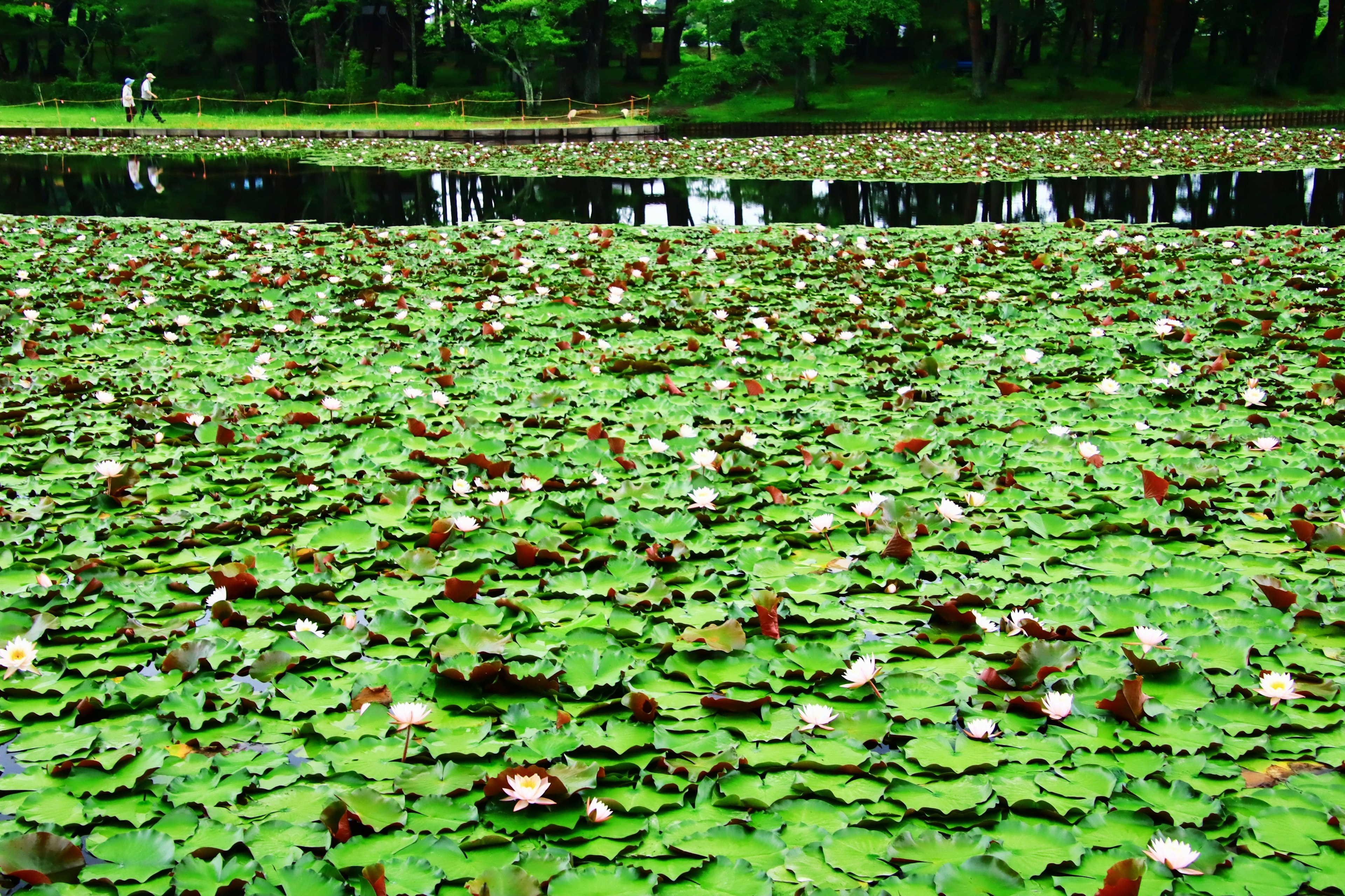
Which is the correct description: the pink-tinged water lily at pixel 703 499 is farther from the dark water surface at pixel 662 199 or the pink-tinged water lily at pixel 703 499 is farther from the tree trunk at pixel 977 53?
the tree trunk at pixel 977 53

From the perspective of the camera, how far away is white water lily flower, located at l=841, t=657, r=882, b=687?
7.30 ft

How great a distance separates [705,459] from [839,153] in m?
15.5

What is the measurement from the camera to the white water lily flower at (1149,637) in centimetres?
233

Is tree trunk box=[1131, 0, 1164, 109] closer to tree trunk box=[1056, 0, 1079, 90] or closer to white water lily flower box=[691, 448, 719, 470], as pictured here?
tree trunk box=[1056, 0, 1079, 90]

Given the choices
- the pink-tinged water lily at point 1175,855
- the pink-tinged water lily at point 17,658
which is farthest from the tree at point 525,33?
the pink-tinged water lily at point 1175,855

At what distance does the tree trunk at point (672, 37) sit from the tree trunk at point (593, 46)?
2.11 metres

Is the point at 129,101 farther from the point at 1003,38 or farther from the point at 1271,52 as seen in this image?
the point at 1271,52

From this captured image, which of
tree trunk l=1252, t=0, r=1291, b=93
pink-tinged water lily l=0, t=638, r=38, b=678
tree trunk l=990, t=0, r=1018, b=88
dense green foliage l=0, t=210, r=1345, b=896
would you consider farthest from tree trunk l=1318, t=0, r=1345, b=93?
pink-tinged water lily l=0, t=638, r=38, b=678

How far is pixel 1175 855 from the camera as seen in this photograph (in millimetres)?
1702

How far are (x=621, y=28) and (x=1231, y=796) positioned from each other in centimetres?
3460

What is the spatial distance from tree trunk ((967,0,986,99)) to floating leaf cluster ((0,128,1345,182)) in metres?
5.34

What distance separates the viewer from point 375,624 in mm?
2516

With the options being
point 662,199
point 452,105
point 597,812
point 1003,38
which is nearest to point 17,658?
point 597,812

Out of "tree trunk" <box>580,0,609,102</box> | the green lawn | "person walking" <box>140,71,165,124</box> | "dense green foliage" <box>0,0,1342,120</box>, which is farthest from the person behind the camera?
"tree trunk" <box>580,0,609,102</box>
